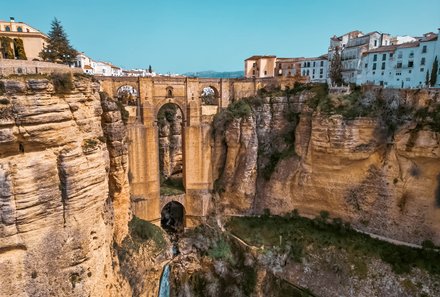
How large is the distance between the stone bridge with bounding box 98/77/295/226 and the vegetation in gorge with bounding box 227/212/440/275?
4265 millimetres

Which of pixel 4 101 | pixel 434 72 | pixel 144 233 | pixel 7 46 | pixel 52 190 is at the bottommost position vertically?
pixel 144 233

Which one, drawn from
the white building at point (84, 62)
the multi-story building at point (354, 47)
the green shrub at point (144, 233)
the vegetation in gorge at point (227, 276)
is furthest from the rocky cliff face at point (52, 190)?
the multi-story building at point (354, 47)

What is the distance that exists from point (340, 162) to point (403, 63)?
13.2m

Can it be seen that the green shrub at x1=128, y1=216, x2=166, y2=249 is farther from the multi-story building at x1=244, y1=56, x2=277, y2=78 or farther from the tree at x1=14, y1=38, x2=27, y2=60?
the multi-story building at x1=244, y1=56, x2=277, y2=78

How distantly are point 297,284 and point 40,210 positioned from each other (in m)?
Result: 15.9

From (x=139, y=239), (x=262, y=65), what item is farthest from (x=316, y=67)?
(x=139, y=239)

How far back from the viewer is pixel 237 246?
71.2 ft

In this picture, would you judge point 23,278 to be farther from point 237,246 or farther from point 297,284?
point 297,284

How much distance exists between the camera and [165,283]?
65.2ft

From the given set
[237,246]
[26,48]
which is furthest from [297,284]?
[26,48]

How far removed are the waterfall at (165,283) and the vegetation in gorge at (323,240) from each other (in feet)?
19.1

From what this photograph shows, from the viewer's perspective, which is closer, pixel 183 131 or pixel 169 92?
pixel 169 92

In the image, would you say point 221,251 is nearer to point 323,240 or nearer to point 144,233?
point 144,233

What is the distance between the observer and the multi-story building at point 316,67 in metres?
36.0
